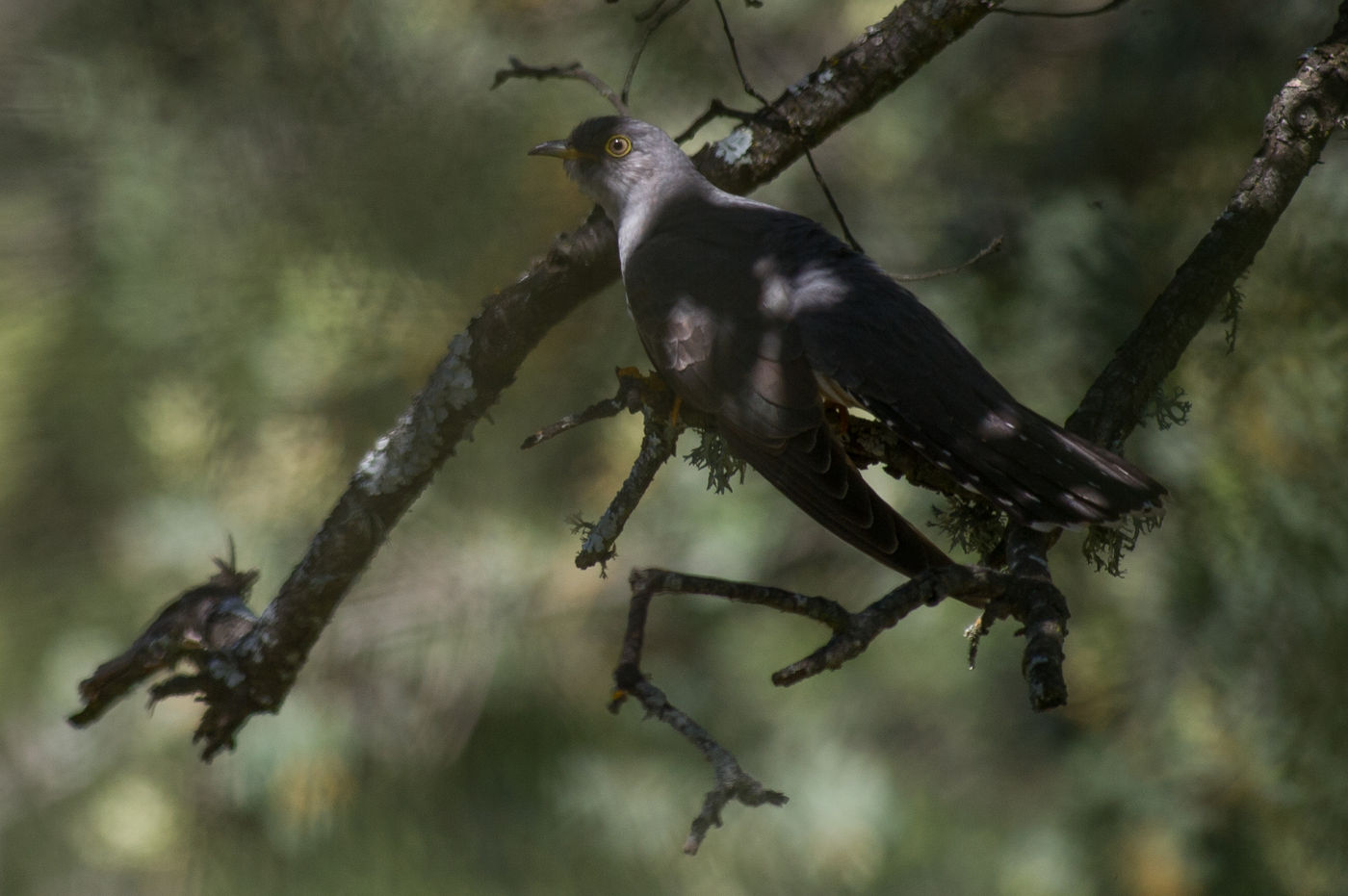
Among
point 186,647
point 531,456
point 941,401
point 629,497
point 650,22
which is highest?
point 650,22

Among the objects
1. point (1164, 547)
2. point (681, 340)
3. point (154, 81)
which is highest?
point (154, 81)

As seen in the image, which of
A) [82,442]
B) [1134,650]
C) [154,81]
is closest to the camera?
[1134,650]

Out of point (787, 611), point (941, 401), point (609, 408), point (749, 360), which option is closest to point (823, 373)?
point (749, 360)

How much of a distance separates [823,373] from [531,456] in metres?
1.33

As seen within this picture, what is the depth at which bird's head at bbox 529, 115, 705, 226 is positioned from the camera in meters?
2.99

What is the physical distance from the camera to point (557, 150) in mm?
3027

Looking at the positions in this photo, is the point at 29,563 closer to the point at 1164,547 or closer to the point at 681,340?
→ the point at 681,340

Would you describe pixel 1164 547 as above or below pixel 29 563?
above

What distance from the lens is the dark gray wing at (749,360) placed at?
2020mm

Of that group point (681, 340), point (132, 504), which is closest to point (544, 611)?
point (681, 340)

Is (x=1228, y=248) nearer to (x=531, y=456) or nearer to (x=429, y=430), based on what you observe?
(x=429, y=430)

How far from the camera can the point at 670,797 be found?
3.07 metres

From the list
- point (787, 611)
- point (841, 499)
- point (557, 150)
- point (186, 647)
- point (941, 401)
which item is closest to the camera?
point (787, 611)

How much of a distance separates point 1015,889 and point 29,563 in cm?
328
